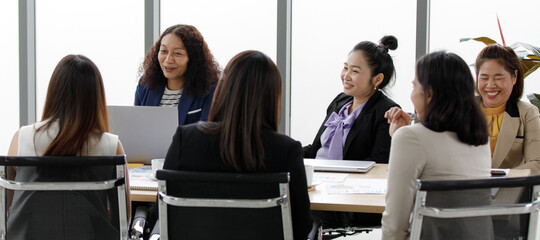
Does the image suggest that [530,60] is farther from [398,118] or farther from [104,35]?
[104,35]

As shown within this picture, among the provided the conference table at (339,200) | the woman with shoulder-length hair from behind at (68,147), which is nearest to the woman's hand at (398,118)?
the conference table at (339,200)

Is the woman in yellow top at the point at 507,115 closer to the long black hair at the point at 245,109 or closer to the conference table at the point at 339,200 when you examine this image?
the conference table at the point at 339,200

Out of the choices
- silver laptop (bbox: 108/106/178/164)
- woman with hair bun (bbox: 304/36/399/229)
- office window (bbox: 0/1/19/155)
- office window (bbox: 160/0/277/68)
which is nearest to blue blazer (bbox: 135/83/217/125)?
silver laptop (bbox: 108/106/178/164)

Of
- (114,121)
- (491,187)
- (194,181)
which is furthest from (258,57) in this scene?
(114,121)

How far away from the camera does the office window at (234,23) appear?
4.33 metres

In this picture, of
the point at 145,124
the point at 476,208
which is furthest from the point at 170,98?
the point at 476,208

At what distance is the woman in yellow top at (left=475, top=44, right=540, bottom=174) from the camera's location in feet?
8.49

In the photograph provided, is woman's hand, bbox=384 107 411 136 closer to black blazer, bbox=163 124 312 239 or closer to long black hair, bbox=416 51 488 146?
long black hair, bbox=416 51 488 146

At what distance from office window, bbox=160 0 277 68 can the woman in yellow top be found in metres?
1.97

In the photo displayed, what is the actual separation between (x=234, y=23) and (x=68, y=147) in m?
2.83

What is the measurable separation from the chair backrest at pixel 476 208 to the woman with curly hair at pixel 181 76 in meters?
1.60

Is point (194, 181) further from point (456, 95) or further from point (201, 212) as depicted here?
point (456, 95)

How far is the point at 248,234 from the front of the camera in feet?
4.76

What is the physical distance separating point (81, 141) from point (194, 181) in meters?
0.52
